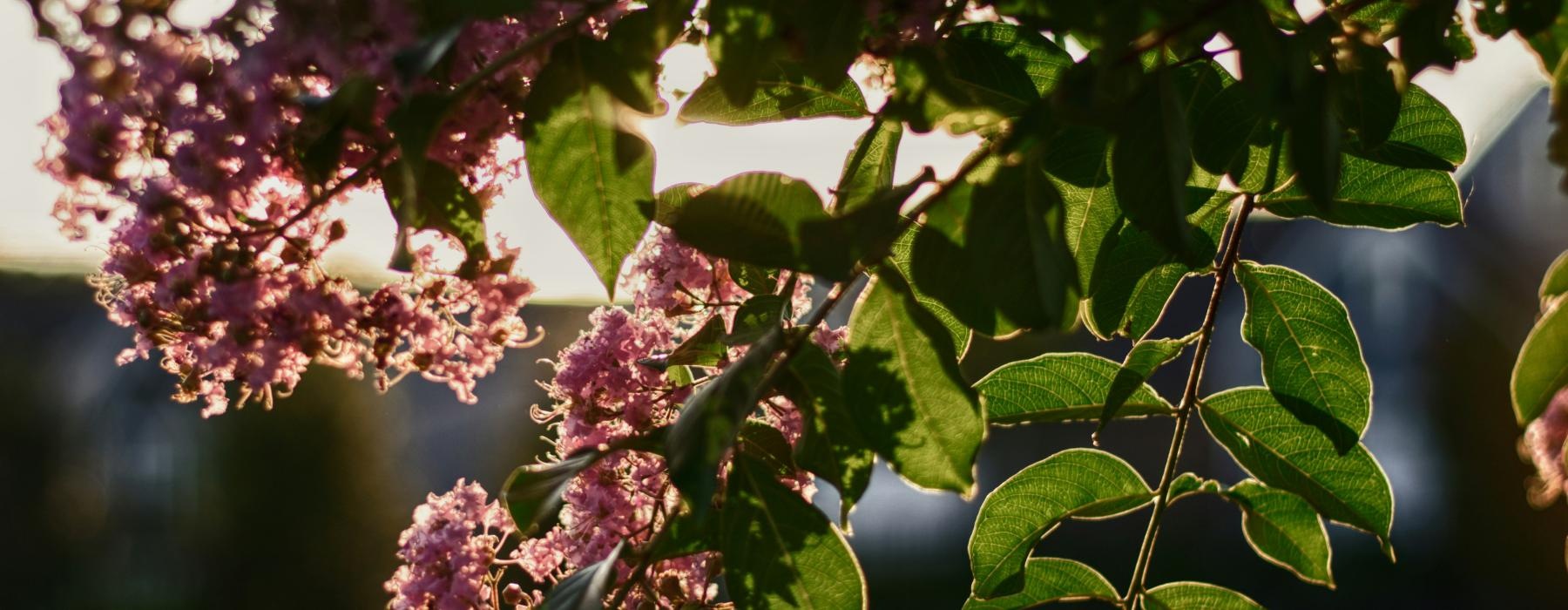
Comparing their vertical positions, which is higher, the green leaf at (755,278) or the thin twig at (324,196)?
the thin twig at (324,196)

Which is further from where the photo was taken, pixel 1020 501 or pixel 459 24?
pixel 1020 501

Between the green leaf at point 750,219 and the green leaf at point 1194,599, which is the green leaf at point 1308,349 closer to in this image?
the green leaf at point 1194,599

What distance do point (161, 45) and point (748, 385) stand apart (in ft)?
0.67

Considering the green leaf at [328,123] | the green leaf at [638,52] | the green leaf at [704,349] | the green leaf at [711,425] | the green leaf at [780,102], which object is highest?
the green leaf at [780,102]

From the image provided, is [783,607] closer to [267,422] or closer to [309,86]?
[309,86]

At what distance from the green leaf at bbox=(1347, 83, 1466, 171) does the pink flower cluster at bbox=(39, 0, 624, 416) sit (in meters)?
0.29

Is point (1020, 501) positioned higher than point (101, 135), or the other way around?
point (101, 135)

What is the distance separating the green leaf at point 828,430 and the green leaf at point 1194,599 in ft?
0.62

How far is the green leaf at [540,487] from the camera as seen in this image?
1.26 ft

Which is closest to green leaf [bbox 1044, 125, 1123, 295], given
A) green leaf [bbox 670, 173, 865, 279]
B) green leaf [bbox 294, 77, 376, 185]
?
green leaf [bbox 670, 173, 865, 279]

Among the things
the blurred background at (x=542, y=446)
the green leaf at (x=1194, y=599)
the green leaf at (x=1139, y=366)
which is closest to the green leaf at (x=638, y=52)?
the green leaf at (x=1139, y=366)

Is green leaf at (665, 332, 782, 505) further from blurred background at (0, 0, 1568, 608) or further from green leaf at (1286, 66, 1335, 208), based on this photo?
blurred background at (0, 0, 1568, 608)

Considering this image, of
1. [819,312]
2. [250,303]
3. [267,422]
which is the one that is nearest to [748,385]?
[819,312]

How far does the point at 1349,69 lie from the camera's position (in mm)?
385
